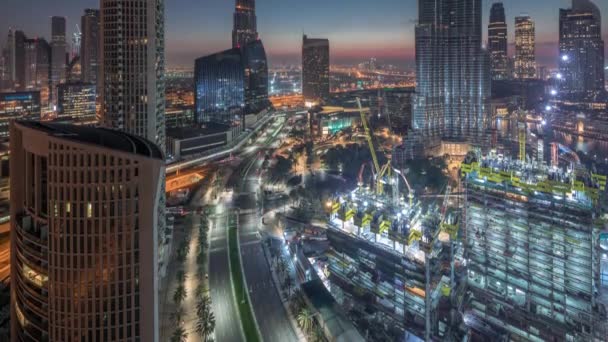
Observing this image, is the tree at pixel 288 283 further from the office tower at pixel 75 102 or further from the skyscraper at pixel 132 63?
the office tower at pixel 75 102

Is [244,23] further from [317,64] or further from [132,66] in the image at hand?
[132,66]

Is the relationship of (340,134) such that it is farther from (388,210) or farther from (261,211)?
(388,210)

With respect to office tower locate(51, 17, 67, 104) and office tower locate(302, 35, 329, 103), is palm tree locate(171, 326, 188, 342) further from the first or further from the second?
office tower locate(302, 35, 329, 103)

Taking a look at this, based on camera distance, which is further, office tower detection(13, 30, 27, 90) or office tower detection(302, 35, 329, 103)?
office tower detection(302, 35, 329, 103)

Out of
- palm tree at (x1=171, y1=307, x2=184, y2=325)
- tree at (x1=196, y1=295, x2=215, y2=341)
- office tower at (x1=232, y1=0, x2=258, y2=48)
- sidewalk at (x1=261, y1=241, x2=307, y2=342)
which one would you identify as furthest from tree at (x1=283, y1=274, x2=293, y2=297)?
office tower at (x1=232, y1=0, x2=258, y2=48)

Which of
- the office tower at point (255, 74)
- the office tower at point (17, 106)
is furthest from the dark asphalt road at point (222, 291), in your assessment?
the office tower at point (255, 74)

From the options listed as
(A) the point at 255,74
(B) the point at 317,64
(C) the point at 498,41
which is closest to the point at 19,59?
(A) the point at 255,74
